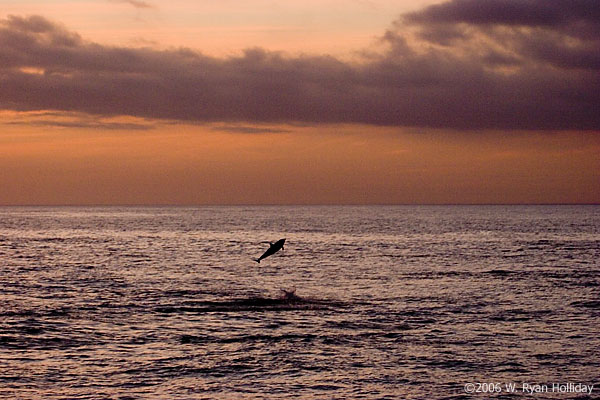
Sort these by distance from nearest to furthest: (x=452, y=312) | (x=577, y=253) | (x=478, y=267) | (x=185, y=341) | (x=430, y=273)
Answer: (x=185, y=341), (x=452, y=312), (x=430, y=273), (x=478, y=267), (x=577, y=253)

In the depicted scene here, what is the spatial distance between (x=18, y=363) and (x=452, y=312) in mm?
22248

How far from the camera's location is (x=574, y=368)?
24.3 meters

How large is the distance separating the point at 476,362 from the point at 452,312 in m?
10.7

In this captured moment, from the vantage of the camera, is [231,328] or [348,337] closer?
[348,337]

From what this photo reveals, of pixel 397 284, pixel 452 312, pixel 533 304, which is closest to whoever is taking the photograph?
pixel 452 312

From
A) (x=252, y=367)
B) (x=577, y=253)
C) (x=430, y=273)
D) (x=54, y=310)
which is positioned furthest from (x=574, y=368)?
(x=577, y=253)

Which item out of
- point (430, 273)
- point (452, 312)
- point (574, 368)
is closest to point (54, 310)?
point (452, 312)

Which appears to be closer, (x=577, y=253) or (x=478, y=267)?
(x=478, y=267)

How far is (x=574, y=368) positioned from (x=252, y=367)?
12264 mm

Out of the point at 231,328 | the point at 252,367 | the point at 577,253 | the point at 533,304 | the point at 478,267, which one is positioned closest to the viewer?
the point at 252,367

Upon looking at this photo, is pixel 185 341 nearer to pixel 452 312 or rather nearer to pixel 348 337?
pixel 348 337

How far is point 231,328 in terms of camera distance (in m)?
30.8

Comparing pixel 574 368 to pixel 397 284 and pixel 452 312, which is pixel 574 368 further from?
pixel 397 284

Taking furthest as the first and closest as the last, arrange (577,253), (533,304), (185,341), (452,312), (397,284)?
(577,253), (397,284), (533,304), (452,312), (185,341)
